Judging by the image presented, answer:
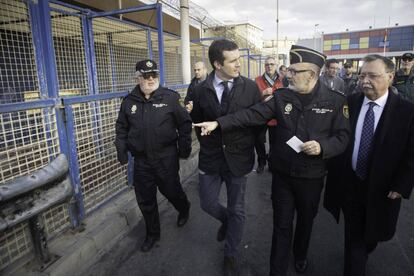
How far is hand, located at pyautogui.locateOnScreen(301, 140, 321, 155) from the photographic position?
7.50ft

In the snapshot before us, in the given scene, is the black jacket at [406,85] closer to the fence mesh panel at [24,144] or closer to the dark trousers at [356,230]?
the dark trousers at [356,230]

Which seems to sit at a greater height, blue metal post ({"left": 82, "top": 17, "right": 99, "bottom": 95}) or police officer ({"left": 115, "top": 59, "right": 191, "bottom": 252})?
blue metal post ({"left": 82, "top": 17, "right": 99, "bottom": 95})

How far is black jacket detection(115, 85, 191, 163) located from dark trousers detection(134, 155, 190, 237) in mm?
93

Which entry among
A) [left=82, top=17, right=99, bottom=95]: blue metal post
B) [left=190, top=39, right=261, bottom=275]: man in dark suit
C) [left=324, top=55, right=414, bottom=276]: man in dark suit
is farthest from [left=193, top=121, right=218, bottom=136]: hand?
[left=82, top=17, right=99, bottom=95]: blue metal post

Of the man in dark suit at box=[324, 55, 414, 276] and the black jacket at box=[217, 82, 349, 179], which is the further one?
the black jacket at box=[217, 82, 349, 179]

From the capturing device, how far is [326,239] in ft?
11.2

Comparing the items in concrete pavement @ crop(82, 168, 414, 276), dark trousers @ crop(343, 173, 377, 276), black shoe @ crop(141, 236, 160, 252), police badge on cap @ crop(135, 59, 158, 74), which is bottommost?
concrete pavement @ crop(82, 168, 414, 276)

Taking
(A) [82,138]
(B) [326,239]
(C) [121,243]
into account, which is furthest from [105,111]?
(B) [326,239]

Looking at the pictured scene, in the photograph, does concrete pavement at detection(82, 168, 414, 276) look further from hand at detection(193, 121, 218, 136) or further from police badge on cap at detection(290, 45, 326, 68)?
police badge on cap at detection(290, 45, 326, 68)

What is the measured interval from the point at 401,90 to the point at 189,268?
4.93m

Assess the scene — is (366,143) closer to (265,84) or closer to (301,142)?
(301,142)

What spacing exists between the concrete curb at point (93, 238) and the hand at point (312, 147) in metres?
2.33

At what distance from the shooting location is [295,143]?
2.41 m

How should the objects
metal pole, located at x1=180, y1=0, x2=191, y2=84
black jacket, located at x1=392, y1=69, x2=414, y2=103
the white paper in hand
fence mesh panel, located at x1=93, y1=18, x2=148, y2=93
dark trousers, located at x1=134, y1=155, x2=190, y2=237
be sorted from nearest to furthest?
the white paper in hand, dark trousers, located at x1=134, y1=155, x2=190, y2=237, black jacket, located at x1=392, y1=69, x2=414, y2=103, fence mesh panel, located at x1=93, y1=18, x2=148, y2=93, metal pole, located at x1=180, y1=0, x2=191, y2=84
